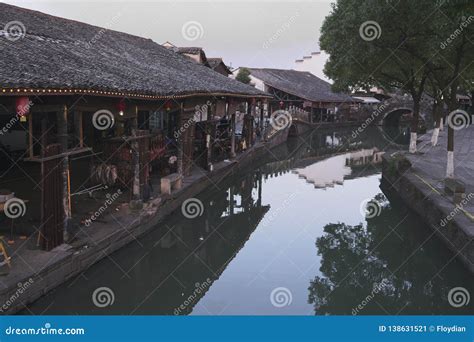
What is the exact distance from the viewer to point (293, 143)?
123 ft

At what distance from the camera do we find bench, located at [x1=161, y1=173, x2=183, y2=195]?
14.0 meters

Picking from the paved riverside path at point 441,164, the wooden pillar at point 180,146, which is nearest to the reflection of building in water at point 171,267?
the wooden pillar at point 180,146

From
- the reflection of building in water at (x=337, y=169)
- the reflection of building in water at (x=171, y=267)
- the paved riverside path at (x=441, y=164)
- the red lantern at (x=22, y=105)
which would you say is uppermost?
the red lantern at (x=22, y=105)

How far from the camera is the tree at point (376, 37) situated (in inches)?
634

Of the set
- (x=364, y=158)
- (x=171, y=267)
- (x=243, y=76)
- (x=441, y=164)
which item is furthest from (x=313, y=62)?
(x=171, y=267)

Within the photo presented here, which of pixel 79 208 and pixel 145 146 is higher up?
pixel 145 146

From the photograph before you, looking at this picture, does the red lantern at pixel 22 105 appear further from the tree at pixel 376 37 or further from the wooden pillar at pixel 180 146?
the tree at pixel 376 37

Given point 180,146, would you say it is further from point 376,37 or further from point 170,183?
point 376,37

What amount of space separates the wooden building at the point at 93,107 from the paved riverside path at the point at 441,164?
26.3 feet

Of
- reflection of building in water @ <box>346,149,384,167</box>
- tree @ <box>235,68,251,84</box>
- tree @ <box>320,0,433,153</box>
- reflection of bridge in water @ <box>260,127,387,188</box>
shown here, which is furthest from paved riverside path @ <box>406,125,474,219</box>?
tree @ <box>235,68,251,84</box>

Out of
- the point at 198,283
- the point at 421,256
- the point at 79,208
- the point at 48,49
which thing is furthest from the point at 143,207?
the point at 421,256

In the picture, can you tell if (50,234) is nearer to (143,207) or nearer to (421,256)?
(143,207)

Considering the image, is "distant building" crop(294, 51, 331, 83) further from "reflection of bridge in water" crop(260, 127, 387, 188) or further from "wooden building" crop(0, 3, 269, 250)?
"wooden building" crop(0, 3, 269, 250)

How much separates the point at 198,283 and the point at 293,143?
91.8ft
